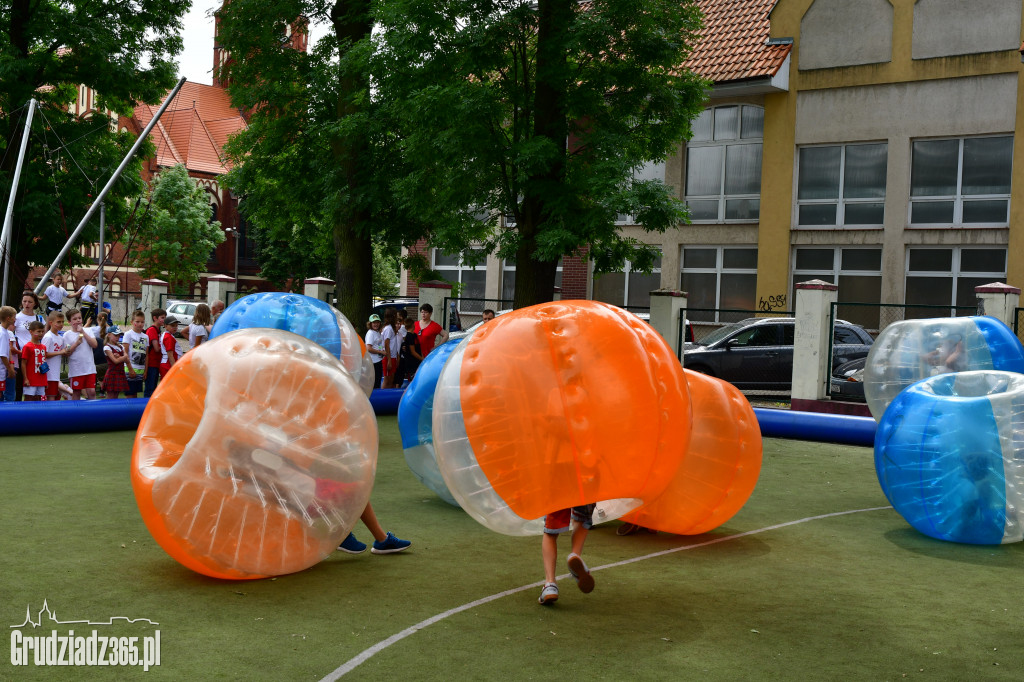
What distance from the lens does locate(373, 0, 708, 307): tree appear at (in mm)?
16688

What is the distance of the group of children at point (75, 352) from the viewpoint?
14102 mm

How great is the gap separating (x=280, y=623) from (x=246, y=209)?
1876cm

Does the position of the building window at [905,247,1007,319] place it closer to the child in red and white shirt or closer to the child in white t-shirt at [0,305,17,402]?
the child in red and white shirt

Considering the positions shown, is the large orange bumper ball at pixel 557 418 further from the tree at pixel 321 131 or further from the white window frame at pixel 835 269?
the white window frame at pixel 835 269

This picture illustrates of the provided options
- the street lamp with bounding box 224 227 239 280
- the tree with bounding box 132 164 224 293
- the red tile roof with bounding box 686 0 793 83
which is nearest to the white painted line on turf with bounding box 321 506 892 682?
the red tile roof with bounding box 686 0 793 83

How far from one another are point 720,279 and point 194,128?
161 feet

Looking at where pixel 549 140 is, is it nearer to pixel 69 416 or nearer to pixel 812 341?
pixel 812 341

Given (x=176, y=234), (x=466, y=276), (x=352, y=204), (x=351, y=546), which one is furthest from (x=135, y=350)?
(x=176, y=234)

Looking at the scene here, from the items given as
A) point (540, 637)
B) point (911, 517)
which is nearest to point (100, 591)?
point (540, 637)

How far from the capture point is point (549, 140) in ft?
55.2

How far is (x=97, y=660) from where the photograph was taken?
17.4 feet

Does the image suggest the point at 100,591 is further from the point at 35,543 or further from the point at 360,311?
the point at 360,311

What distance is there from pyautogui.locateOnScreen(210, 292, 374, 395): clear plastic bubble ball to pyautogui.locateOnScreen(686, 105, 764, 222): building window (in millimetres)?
18659

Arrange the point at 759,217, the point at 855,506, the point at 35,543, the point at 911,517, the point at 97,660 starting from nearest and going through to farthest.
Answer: the point at 97,660 → the point at 35,543 → the point at 911,517 → the point at 855,506 → the point at 759,217
